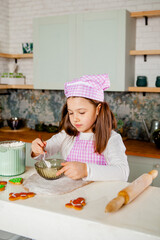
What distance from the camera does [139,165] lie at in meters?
3.05

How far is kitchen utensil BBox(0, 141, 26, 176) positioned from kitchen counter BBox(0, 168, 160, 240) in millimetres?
294

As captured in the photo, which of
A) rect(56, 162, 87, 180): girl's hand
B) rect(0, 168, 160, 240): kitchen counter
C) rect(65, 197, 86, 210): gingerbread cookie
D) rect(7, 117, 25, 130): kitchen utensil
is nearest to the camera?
rect(0, 168, 160, 240): kitchen counter

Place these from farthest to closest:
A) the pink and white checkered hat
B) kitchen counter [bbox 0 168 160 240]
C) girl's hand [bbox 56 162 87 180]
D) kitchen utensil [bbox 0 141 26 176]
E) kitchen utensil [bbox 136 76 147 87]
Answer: kitchen utensil [bbox 136 76 147 87], the pink and white checkered hat, kitchen utensil [bbox 0 141 26 176], girl's hand [bbox 56 162 87 180], kitchen counter [bbox 0 168 160 240]

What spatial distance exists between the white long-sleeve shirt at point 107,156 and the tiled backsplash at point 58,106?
5.63ft

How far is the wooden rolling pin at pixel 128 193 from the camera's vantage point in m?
1.16

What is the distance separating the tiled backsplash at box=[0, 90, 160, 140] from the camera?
365cm

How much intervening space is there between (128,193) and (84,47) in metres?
2.42

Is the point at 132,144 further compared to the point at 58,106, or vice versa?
the point at 58,106

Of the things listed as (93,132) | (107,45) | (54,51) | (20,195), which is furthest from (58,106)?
(20,195)

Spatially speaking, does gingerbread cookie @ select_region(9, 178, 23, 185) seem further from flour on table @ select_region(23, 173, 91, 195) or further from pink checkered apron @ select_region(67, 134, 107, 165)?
pink checkered apron @ select_region(67, 134, 107, 165)

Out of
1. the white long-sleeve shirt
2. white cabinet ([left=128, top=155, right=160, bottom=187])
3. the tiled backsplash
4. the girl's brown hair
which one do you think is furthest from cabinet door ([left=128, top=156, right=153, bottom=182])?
the girl's brown hair

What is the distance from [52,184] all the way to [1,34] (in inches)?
134

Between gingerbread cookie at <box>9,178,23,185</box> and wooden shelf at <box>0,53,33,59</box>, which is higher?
wooden shelf at <box>0,53,33,59</box>

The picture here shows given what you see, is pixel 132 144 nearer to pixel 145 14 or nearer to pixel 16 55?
pixel 145 14
